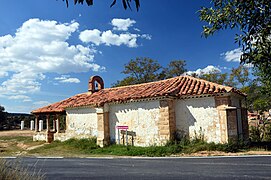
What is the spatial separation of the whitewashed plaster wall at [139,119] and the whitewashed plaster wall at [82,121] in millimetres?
1877

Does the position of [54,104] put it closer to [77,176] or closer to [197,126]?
[197,126]

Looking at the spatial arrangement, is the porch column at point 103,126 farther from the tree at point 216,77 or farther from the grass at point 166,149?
the tree at point 216,77

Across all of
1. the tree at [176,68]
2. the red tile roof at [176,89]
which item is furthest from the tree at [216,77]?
the red tile roof at [176,89]

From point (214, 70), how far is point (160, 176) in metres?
34.4

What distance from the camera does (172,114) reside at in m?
16.0

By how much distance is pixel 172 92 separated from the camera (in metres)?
15.9

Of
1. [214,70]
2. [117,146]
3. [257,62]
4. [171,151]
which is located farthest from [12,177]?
[214,70]

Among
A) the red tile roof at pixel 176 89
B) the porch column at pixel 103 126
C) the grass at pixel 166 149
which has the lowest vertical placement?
the grass at pixel 166 149

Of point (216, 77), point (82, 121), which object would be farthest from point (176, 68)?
point (82, 121)

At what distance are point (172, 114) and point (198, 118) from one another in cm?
152

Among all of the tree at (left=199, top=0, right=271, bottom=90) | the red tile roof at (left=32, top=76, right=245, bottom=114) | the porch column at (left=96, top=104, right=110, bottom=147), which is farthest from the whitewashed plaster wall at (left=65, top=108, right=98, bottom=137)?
the tree at (left=199, top=0, right=271, bottom=90)

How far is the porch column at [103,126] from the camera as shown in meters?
18.4

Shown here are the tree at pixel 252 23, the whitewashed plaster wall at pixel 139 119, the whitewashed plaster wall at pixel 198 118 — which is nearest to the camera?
the tree at pixel 252 23

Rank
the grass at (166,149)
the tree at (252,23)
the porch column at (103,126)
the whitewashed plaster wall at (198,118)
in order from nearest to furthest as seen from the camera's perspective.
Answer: the tree at (252,23) → the grass at (166,149) → the whitewashed plaster wall at (198,118) → the porch column at (103,126)
